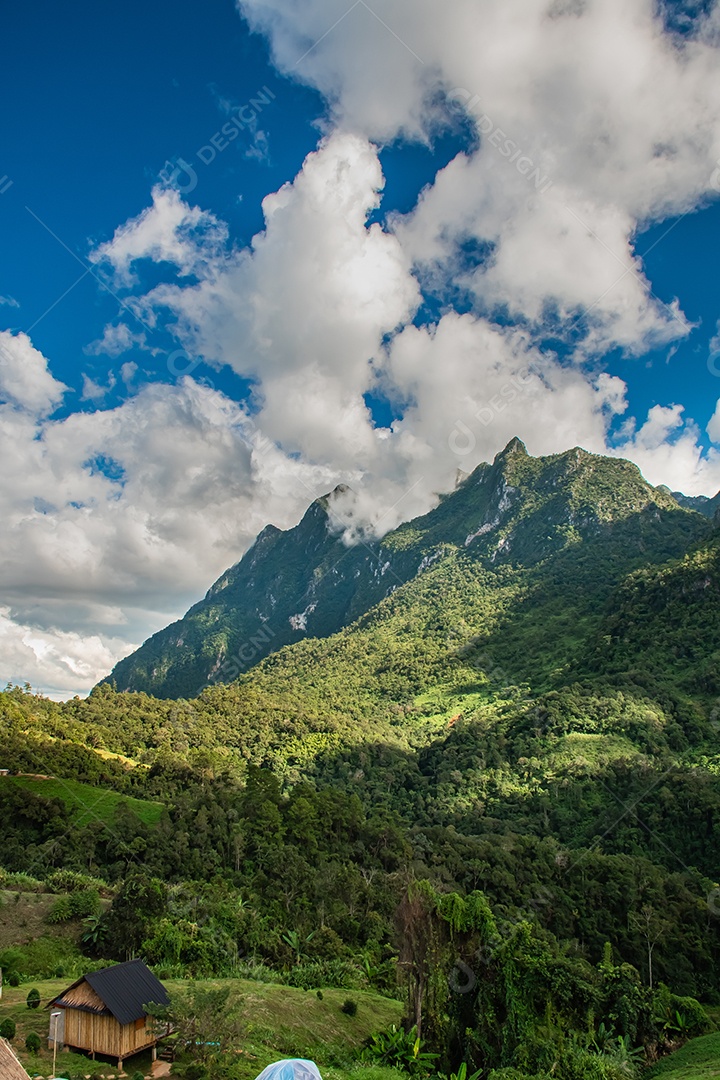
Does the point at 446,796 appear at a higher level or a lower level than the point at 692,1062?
higher

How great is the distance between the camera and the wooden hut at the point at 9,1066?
550 centimetres

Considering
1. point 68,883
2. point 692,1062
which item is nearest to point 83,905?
point 68,883

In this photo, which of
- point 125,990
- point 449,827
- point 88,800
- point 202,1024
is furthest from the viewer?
point 449,827

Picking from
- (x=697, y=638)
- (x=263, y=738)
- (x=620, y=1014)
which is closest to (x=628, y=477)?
(x=697, y=638)

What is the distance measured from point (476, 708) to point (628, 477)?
94.5 meters

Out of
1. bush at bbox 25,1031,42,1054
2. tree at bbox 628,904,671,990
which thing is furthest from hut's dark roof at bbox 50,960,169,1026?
tree at bbox 628,904,671,990

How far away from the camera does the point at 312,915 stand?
36.2 m

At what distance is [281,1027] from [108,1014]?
8082mm

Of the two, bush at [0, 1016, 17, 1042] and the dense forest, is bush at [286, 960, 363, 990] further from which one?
bush at [0, 1016, 17, 1042]

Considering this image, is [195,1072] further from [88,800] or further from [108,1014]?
[88,800]

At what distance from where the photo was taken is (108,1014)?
53.7 ft

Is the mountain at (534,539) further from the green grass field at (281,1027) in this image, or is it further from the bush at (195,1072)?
the bush at (195,1072)

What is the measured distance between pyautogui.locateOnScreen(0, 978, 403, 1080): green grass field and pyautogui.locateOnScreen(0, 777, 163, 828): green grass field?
71.1ft

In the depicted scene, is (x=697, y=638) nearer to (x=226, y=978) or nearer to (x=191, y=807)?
(x=191, y=807)
